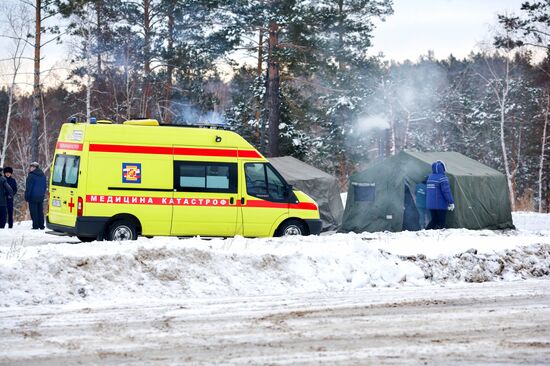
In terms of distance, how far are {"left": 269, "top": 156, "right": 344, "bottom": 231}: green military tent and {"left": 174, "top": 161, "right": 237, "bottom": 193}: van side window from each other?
5.72m

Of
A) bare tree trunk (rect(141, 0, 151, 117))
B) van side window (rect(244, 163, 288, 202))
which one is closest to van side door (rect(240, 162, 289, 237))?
van side window (rect(244, 163, 288, 202))

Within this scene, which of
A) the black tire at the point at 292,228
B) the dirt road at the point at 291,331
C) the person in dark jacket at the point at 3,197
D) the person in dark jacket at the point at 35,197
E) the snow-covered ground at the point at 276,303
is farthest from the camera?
the person in dark jacket at the point at 35,197

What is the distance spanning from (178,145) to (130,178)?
1104mm

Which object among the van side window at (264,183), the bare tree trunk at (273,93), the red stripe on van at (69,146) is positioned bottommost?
the van side window at (264,183)

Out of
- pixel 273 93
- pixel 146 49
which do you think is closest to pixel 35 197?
pixel 273 93

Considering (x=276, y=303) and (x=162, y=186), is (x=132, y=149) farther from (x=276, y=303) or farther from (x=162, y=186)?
(x=276, y=303)

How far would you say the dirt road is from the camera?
21.6 ft

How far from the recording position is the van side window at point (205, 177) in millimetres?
15531

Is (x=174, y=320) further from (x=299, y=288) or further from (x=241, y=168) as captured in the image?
(x=241, y=168)

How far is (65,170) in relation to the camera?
50.4ft

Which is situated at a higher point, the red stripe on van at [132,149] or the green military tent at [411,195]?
the red stripe on van at [132,149]

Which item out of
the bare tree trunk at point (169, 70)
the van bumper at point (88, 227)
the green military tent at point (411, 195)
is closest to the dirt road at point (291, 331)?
the van bumper at point (88, 227)

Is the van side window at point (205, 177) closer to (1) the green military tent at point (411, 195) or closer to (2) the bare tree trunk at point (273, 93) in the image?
(1) the green military tent at point (411, 195)

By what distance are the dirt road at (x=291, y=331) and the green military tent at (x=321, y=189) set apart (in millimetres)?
11695
